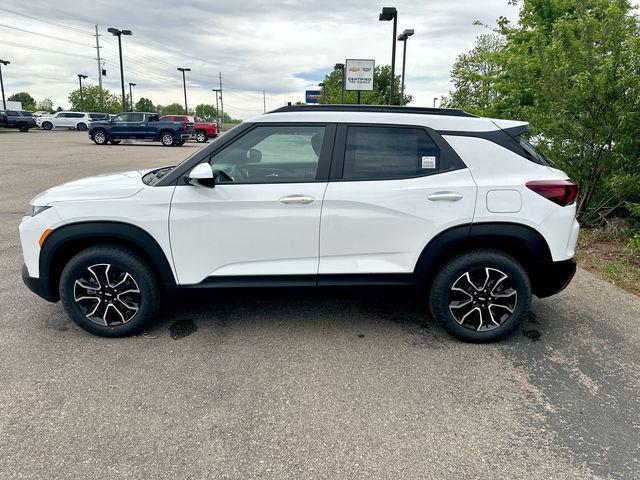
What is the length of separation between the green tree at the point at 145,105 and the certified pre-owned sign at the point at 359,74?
9120cm

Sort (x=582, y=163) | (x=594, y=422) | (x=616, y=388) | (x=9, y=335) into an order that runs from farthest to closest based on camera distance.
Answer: (x=582, y=163) < (x=9, y=335) < (x=616, y=388) < (x=594, y=422)

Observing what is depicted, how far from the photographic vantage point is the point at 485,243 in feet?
11.1

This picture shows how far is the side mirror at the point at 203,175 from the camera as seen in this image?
302 cm

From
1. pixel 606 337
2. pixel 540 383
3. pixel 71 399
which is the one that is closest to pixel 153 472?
pixel 71 399

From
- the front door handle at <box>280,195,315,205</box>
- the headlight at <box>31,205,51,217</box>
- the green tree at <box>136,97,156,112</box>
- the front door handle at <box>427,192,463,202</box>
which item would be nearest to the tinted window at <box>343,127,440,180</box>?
the front door handle at <box>427,192,463,202</box>

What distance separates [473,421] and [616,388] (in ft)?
3.64

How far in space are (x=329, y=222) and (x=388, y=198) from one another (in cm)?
47

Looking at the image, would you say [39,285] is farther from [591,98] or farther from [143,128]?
[143,128]

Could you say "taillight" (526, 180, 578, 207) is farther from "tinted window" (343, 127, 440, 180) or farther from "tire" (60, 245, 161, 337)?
"tire" (60, 245, 161, 337)

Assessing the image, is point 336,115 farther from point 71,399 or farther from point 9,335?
point 9,335

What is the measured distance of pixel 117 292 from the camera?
3.35m

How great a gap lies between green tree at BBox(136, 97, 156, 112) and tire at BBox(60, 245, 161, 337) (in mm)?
111626

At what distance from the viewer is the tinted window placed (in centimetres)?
328

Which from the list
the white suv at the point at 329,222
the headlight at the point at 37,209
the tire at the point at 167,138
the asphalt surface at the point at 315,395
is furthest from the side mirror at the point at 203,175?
the tire at the point at 167,138
